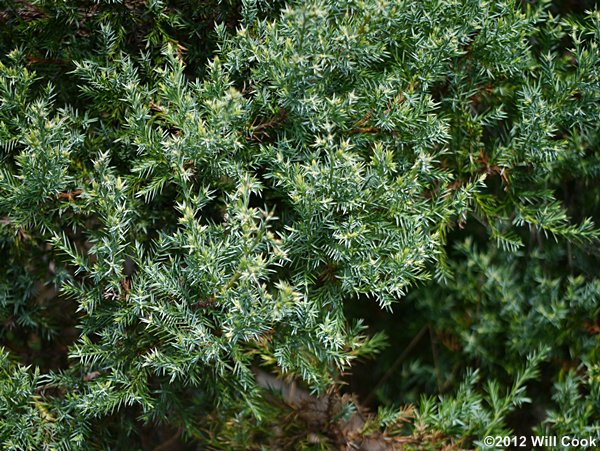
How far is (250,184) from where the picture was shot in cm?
142

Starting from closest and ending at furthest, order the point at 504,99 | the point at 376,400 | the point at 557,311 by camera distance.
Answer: the point at 504,99, the point at 557,311, the point at 376,400

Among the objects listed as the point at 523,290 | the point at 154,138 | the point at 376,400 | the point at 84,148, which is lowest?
the point at 376,400

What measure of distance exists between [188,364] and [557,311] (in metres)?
1.19

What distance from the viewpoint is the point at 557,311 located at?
1974mm

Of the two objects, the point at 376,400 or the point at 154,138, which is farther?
the point at 376,400

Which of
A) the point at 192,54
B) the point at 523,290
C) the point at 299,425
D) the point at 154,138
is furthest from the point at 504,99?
the point at 299,425

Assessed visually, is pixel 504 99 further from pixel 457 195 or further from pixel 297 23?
pixel 297 23

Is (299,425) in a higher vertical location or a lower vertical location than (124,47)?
lower

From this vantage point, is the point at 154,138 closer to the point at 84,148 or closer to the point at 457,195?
the point at 84,148

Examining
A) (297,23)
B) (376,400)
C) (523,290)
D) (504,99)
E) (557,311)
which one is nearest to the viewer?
(297,23)

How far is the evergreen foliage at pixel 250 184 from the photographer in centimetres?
144

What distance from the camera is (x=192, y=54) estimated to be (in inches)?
65.0

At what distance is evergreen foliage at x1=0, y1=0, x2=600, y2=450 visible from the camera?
1436mm

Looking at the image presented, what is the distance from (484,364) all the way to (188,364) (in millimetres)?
1142
